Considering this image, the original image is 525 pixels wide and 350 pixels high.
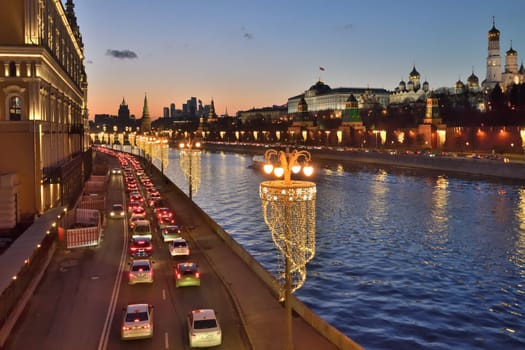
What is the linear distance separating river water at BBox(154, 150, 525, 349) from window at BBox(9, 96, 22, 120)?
15166mm

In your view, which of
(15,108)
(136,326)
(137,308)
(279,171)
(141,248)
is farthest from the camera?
(15,108)

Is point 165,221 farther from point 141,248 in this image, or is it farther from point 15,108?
point 15,108

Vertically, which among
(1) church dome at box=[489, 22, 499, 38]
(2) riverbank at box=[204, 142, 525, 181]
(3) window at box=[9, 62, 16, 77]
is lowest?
(2) riverbank at box=[204, 142, 525, 181]

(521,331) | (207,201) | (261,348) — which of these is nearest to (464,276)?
(521,331)

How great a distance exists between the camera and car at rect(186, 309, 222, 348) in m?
14.8

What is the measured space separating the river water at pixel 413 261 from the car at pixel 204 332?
730cm

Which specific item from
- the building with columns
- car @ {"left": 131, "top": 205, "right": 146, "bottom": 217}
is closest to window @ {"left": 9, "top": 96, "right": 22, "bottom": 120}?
the building with columns

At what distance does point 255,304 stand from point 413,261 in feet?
52.9

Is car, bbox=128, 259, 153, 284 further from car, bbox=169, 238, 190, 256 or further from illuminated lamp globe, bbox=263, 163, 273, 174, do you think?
illuminated lamp globe, bbox=263, 163, 273, 174

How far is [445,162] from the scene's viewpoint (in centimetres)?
8712

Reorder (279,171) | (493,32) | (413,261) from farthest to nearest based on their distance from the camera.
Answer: (493,32)
(413,261)
(279,171)

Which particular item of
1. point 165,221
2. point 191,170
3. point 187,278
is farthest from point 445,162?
point 187,278

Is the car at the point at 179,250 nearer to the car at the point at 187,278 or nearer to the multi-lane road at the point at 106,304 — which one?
the multi-lane road at the point at 106,304

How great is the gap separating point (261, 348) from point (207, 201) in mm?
43479
